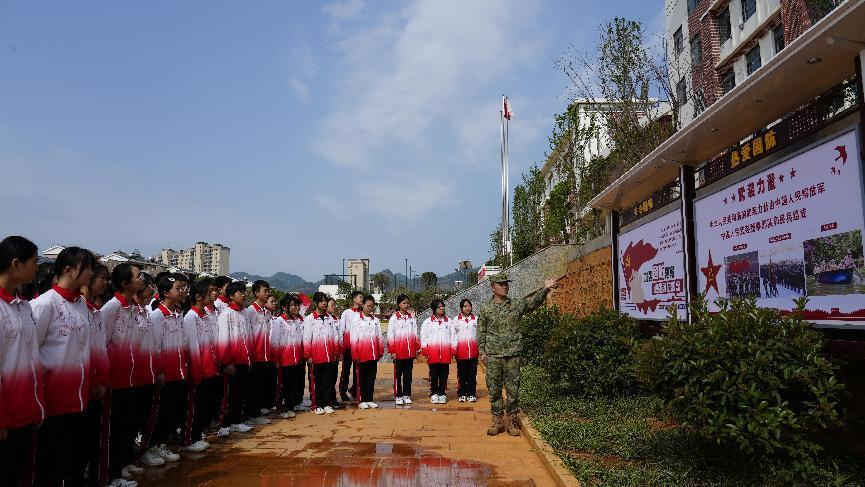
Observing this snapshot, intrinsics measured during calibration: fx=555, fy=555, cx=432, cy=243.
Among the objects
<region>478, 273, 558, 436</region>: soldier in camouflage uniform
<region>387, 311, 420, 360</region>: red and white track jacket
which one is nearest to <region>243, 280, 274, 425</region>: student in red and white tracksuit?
<region>387, 311, 420, 360</region>: red and white track jacket

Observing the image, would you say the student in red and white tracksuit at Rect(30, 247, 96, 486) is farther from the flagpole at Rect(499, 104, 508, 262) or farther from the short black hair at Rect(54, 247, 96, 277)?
the flagpole at Rect(499, 104, 508, 262)

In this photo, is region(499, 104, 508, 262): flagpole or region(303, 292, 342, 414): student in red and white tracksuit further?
region(499, 104, 508, 262): flagpole

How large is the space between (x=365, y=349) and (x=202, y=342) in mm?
3018

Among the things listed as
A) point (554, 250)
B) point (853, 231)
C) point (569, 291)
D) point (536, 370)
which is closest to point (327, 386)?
point (536, 370)

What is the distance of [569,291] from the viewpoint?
1585cm

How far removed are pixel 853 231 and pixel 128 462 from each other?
605cm

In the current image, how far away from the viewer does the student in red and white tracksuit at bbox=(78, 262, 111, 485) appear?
418 cm

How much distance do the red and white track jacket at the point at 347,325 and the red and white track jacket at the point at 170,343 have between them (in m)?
3.44

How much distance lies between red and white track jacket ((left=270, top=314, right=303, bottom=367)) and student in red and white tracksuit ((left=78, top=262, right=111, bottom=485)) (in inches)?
137

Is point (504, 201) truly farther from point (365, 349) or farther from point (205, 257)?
point (205, 257)

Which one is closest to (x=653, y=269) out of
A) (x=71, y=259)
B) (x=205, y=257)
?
(x=71, y=259)

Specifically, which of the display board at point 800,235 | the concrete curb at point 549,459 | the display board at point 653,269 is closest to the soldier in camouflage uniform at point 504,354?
the concrete curb at point 549,459

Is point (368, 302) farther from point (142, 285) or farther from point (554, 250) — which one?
point (554, 250)

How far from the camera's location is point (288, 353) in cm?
797
